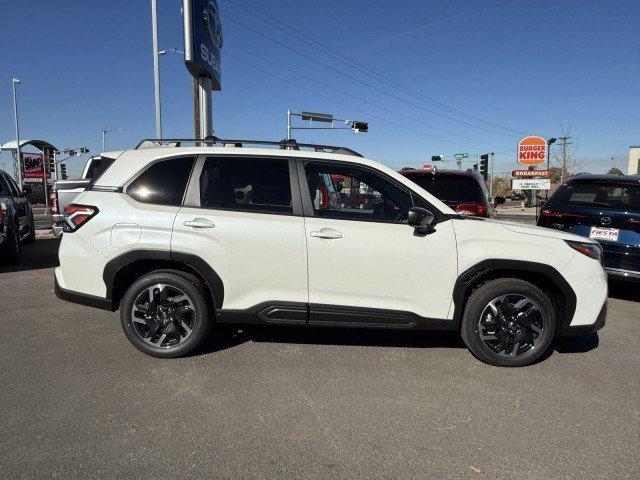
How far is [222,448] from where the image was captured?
2693 millimetres

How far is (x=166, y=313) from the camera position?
3.88m

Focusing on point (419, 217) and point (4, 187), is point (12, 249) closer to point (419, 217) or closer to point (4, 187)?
point (4, 187)

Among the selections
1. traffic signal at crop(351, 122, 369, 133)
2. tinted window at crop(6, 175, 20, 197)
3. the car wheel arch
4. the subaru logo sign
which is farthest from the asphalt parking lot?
traffic signal at crop(351, 122, 369, 133)

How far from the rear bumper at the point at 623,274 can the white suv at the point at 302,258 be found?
2.28 metres

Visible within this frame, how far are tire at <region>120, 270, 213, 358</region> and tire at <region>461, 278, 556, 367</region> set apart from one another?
2277mm

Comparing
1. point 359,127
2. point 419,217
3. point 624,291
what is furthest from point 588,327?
point 359,127

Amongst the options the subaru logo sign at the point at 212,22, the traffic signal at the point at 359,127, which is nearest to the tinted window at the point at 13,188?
the subaru logo sign at the point at 212,22

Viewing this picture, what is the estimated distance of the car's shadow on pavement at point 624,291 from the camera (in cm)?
680

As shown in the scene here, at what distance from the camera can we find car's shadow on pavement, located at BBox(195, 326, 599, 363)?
14.3 ft

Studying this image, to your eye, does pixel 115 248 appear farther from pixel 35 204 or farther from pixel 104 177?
pixel 35 204

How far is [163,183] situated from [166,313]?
1.11m

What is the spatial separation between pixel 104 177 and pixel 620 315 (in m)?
6.15

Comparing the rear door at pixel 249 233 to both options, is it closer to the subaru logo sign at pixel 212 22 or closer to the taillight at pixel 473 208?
the taillight at pixel 473 208

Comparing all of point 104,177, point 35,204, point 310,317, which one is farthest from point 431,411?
point 35,204
